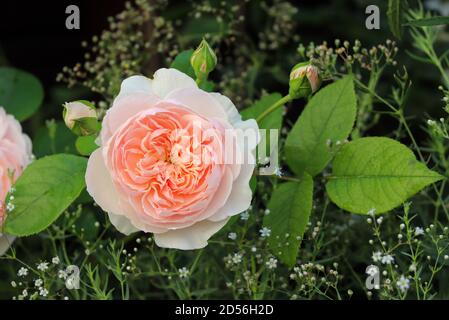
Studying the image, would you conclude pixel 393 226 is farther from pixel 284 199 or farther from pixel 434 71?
pixel 434 71

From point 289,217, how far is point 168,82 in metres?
0.13

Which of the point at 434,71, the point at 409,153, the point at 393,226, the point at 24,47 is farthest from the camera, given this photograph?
the point at 24,47

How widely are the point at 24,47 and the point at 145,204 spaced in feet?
2.39

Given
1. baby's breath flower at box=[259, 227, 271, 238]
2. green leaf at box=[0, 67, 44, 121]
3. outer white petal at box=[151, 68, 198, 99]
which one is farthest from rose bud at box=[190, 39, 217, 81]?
green leaf at box=[0, 67, 44, 121]

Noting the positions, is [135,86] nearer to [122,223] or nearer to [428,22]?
[122,223]

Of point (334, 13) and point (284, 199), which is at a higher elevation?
point (334, 13)

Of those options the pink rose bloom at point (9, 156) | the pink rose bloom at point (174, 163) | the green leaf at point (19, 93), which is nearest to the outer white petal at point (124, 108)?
the pink rose bloom at point (174, 163)

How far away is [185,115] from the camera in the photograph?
20.0 inches

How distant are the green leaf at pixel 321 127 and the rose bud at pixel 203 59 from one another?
0.09 m

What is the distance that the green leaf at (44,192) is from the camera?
540mm

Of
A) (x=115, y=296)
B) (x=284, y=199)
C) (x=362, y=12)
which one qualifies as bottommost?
(x=115, y=296)

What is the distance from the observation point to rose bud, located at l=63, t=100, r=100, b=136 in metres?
0.52

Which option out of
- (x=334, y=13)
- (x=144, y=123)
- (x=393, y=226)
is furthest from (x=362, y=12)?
(x=144, y=123)

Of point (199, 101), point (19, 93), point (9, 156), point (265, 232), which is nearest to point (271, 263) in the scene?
point (265, 232)
